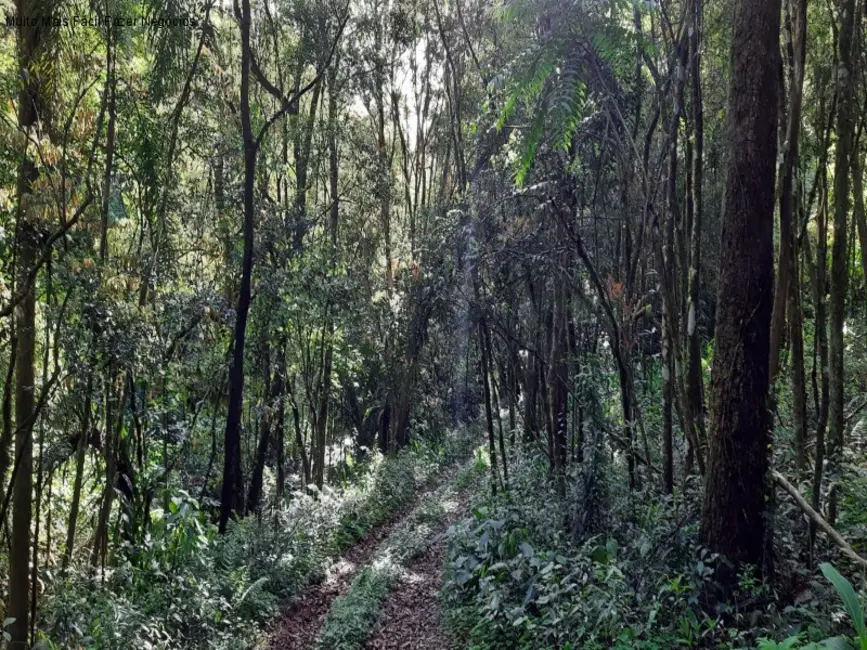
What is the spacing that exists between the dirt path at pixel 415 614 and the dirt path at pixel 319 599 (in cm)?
87

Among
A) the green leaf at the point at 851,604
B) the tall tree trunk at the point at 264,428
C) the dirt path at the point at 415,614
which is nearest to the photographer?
the green leaf at the point at 851,604

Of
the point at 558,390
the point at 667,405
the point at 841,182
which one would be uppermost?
the point at 841,182

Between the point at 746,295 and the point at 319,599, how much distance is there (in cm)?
732

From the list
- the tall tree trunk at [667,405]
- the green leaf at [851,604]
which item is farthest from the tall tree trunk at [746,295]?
the green leaf at [851,604]

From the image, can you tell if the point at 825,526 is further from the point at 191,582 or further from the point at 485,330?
the point at 485,330

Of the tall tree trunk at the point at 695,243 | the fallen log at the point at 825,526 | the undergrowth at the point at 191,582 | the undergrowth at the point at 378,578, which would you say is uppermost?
the tall tree trunk at the point at 695,243

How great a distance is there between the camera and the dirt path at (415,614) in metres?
7.15

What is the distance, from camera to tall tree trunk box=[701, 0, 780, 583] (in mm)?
4586

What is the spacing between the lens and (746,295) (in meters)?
4.63

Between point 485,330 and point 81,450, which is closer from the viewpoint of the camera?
point 81,450

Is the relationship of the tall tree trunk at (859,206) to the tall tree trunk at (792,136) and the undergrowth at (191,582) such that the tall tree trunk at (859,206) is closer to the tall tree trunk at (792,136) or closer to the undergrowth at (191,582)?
the tall tree trunk at (792,136)

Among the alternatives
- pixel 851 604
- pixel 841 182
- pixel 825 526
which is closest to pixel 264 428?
pixel 825 526

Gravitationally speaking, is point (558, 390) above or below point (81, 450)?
above

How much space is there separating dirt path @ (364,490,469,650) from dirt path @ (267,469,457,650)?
0.87 m
